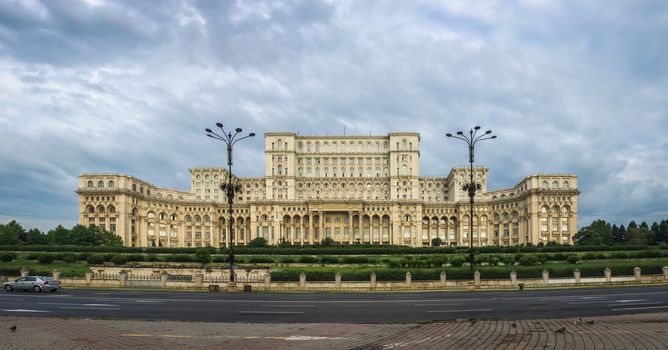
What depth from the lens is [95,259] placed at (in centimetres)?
6506

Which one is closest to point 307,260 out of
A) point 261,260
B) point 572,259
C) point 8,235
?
point 261,260

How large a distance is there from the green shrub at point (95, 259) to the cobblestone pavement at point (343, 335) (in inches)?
2024

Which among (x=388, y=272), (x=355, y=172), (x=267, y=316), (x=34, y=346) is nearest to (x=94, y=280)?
(x=388, y=272)

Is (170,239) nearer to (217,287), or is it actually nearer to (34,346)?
(217,287)

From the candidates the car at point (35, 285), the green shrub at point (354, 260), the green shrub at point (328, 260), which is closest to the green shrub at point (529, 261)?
the green shrub at point (354, 260)

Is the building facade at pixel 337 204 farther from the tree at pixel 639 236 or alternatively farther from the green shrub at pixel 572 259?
the green shrub at pixel 572 259

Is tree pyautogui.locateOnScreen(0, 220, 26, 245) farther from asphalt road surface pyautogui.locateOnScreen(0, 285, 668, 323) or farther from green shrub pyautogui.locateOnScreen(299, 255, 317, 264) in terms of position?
asphalt road surface pyautogui.locateOnScreen(0, 285, 668, 323)

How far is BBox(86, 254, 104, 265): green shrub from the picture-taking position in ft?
210

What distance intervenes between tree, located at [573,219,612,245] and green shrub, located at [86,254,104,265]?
8743cm

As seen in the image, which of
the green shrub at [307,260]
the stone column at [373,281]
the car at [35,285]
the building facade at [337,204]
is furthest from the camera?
the building facade at [337,204]

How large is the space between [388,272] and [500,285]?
9.42 m

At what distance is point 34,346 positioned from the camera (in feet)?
41.4

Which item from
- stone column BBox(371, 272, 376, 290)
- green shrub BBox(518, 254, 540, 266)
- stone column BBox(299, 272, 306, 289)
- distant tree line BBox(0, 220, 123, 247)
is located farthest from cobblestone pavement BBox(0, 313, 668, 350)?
distant tree line BBox(0, 220, 123, 247)

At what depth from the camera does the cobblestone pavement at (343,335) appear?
39.5 ft
